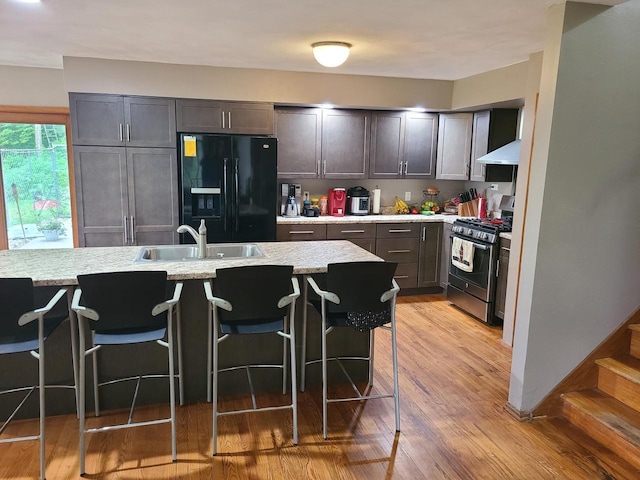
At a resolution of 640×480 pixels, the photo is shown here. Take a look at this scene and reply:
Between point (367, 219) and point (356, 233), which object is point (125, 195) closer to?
point (356, 233)

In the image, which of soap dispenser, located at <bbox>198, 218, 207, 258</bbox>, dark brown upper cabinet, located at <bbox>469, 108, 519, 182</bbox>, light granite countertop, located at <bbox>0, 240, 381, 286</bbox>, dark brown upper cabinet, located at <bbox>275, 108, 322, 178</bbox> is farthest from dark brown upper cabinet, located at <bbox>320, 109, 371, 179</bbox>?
soap dispenser, located at <bbox>198, 218, 207, 258</bbox>

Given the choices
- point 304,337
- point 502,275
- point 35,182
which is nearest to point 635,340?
point 502,275

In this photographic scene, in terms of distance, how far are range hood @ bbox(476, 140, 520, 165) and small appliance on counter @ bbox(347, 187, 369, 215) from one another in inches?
52.7

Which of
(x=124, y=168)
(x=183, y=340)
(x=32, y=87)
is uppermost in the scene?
(x=32, y=87)

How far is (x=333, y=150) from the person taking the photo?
516 cm

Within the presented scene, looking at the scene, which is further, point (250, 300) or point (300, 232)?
point (300, 232)

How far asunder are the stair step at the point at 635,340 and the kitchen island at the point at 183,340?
162 centimetres

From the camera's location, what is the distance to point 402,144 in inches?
211

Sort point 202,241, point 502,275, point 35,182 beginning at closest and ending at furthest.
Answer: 1. point 202,241
2. point 502,275
3. point 35,182

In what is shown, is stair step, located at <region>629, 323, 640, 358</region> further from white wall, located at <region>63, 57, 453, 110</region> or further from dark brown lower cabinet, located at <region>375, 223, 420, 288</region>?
white wall, located at <region>63, 57, 453, 110</region>

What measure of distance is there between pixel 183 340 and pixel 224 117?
100 inches

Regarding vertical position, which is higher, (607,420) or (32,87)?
(32,87)

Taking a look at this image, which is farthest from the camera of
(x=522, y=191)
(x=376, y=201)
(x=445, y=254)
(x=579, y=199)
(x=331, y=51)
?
(x=376, y=201)

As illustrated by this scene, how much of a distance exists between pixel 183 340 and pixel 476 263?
291 cm
